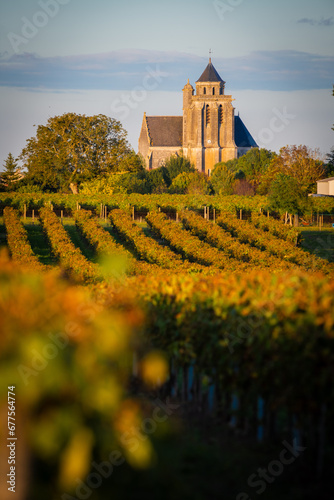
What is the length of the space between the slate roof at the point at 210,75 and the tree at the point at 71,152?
4996cm

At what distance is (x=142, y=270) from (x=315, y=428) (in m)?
14.0

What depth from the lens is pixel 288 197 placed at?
4819 centimetres

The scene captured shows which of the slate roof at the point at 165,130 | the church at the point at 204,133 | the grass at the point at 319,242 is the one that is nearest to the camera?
the grass at the point at 319,242

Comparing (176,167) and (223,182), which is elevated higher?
(176,167)

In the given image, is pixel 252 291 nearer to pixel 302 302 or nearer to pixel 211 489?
pixel 302 302

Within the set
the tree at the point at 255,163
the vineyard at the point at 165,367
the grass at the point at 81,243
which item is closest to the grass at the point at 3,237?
the grass at the point at 81,243

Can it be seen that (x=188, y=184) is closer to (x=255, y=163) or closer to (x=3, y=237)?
(x=255, y=163)

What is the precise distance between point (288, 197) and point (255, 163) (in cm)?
4850

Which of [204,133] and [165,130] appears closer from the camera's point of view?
[204,133]

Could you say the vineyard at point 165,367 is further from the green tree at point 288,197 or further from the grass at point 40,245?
the green tree at point 288,197

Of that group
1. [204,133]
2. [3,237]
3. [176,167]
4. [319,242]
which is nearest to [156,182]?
[176,167]

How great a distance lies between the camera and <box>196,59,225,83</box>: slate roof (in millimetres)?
121250

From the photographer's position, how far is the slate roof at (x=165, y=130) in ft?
415

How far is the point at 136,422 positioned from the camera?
4.56 m
